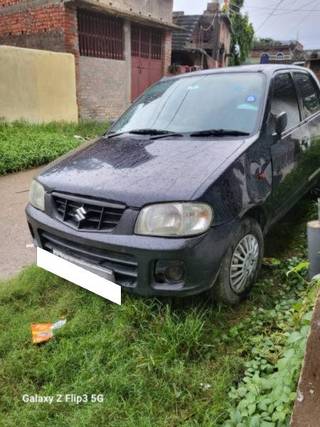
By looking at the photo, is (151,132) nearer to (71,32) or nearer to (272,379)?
(272,379)

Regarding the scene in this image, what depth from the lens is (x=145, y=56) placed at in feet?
40.9

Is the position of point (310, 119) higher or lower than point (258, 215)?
higher

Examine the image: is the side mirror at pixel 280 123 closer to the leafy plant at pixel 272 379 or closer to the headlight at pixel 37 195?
the leafy plant at pixel 272 379

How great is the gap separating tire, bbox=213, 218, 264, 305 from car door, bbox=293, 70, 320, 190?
1.22m

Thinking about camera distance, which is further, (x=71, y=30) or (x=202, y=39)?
(x=202, y=39)

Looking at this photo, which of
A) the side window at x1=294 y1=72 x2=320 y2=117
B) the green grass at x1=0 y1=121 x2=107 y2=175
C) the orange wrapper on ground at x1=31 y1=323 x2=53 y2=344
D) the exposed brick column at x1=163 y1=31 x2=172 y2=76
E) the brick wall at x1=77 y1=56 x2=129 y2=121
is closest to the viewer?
the orange wrapper on ground at x1=31 y1=323 x2=53 y2=344

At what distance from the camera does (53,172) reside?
2777 millimetres

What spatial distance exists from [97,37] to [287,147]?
8.80 m

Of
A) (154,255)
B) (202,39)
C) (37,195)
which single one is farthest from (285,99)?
(202,39)

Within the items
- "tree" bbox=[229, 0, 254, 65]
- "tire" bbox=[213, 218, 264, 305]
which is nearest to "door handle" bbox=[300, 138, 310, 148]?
"tire" bbox=[213, 218, 264, 305]

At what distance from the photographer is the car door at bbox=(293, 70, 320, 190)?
12.4 feet

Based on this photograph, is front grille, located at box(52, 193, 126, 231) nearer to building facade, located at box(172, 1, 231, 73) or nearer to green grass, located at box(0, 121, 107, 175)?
green grass, located at box(0, 121, 107, 175)

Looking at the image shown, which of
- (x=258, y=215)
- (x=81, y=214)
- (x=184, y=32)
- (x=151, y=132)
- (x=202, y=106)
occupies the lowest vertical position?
(x=258, y=215)

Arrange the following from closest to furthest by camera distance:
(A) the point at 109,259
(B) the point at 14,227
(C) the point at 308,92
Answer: (A) the point at 109,259 → (C) the point at 308,92 → (B) the point at 14,227
